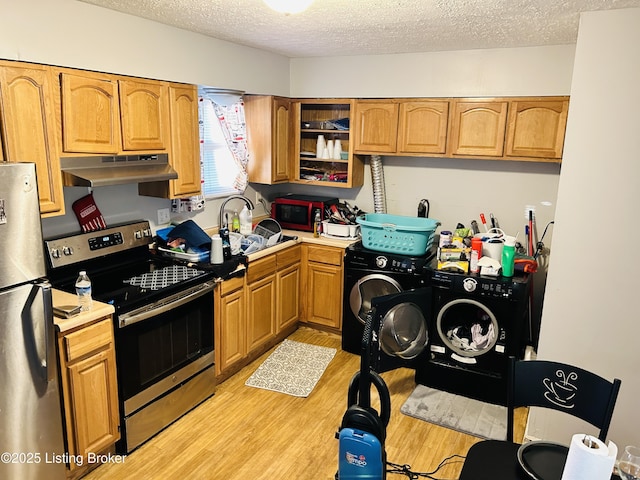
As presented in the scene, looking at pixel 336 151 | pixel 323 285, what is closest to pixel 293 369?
pixel 323 285

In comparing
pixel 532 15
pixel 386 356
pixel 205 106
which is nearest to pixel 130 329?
pixel 386 356

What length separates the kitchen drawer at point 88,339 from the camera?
2318mm

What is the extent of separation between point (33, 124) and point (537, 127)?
3243 millimetres

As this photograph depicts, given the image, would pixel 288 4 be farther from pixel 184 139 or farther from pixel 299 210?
pixel 299 210

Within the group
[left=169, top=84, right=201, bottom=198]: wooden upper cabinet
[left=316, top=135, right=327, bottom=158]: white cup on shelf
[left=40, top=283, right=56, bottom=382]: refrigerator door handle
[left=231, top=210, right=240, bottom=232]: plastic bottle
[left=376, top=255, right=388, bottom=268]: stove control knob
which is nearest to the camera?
[left=40, top=283, right=56, bottom=382]: refrigerator door handle

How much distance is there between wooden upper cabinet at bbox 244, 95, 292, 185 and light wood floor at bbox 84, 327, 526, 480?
1818 millimetres

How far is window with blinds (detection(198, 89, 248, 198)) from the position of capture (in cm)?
396

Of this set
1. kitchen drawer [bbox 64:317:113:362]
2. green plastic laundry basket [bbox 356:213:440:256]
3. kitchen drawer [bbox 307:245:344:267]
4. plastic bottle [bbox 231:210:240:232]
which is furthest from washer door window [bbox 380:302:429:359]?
kitchen drawer [bbox 64:317:113:362]

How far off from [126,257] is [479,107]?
9.26 feet

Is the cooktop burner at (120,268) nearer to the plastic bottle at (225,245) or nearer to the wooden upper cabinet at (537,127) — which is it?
the plastic bottle at (225,245)

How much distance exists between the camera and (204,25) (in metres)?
3.09

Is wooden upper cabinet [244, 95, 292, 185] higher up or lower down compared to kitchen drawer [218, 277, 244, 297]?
higher up

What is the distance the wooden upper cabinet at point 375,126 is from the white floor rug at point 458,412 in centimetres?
200

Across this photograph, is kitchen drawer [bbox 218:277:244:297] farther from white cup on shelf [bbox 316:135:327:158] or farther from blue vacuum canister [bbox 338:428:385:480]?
blue vacuum canister [bbox 338:428:385:480]
